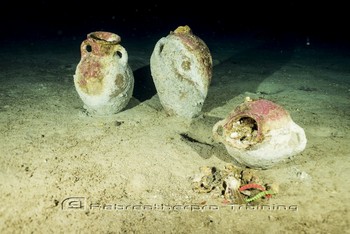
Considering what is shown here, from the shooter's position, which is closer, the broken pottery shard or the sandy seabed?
the sandy seabed

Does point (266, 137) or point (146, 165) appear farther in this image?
point (146, 165)

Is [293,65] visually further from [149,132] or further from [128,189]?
[128,189]

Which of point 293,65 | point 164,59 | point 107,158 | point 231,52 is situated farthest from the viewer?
point 231,52

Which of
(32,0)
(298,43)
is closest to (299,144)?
(298,43)

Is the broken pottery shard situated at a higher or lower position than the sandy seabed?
higher

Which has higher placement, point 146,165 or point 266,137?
point 266,137

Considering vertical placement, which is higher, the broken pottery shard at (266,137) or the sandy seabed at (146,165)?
the broken pottery shard at (266,137)

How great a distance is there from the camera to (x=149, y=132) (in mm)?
3719

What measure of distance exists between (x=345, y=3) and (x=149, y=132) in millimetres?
22329

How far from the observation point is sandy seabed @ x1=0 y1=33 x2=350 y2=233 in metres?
2.41

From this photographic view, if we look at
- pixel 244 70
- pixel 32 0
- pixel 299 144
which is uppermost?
pixel 299 144

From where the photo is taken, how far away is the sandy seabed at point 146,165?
241 centimetres

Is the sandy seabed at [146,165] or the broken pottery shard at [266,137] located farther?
the broken pottery shard at [266,137]

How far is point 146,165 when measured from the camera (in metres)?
3.06
